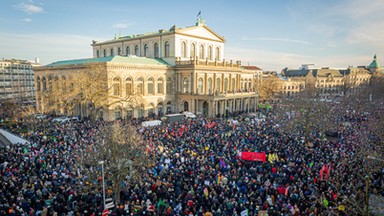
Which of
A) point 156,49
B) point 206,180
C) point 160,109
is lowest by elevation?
point 206,180

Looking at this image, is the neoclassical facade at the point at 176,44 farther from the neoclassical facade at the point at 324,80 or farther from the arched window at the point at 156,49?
the neoclassical facade at the point at 324,80

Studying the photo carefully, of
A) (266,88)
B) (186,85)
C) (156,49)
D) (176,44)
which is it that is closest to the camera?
(176,44)

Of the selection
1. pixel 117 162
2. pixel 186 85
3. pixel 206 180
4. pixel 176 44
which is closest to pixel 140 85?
pixel 186 85

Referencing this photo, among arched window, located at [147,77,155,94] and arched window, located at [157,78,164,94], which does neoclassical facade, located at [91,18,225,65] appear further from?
arched window, located at [147,77,155,94]

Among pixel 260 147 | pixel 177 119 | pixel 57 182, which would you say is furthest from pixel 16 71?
pixel 260 147

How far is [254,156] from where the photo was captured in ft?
63.6

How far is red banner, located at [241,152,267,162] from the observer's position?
19.2 m

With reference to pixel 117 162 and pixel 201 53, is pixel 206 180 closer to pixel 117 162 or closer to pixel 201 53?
pixel 117 162

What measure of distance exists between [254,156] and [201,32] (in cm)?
3645

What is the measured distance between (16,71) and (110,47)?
1948 inches

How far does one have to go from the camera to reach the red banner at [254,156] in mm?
19156

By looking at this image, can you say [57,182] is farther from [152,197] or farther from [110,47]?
[110,47]

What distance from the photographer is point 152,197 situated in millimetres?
13617

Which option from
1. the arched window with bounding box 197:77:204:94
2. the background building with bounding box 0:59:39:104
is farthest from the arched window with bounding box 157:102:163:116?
the background building with bounding box 0:59:39:104
